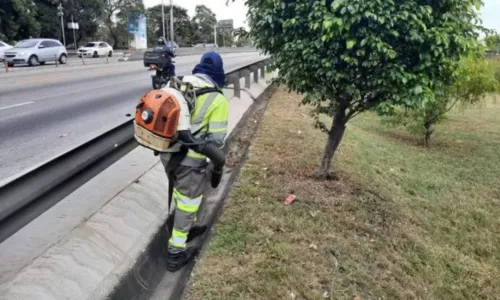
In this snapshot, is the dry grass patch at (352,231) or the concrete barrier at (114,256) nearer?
the concrete barrier at (114,256)

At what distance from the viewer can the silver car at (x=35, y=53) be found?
24242 millimetres

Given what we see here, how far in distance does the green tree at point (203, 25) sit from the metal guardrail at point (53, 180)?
97296 mm

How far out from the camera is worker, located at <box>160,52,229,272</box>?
3.32 m

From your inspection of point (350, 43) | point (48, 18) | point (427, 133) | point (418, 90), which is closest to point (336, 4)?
point (350, 43)

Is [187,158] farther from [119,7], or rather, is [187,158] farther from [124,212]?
[119,7]

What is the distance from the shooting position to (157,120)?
287 centimetres

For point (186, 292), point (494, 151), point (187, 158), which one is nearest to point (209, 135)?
point (187, 158)

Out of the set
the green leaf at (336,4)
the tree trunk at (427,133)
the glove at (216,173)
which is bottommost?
the tree trunk at (427,133)

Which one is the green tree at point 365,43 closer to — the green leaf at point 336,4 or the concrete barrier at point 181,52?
the green leaf at point 336,4

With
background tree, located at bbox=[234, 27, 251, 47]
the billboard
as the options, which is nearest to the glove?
background tree, located at bbox=[234, 27, 251, 47]

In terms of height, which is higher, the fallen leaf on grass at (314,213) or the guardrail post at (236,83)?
the guardrail post at (236,83)

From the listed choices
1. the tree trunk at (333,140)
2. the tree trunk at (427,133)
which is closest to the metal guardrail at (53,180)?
the tree trunk at (333,140)

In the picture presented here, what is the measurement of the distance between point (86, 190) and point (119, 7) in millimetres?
63744

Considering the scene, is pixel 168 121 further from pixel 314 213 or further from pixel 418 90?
pixel 418 90
